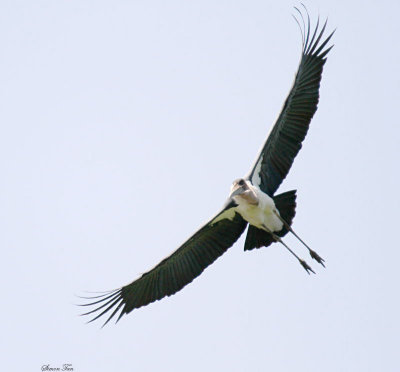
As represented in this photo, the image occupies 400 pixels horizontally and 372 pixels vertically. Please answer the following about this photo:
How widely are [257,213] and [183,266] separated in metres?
1.79

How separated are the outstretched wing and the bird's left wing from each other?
0.93m

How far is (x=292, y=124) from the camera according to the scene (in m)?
19.9

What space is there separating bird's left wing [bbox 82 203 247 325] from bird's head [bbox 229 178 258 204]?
63 cm

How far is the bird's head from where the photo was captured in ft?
64.1

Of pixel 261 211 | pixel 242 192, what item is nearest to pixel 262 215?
pixel 261 211

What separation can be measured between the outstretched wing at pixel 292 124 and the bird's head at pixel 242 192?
12.4 inches

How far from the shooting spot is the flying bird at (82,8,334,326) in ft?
64.6

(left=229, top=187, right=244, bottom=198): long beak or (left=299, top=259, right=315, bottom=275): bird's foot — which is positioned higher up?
(left=229, top=187, right=244, bottom=198): long beak

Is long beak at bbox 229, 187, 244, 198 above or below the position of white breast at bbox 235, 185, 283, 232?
above

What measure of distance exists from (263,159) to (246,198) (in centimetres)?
89

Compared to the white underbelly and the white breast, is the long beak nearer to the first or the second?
the white breast

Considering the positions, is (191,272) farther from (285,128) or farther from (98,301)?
(285,128)

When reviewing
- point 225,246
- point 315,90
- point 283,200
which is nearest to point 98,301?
point 225,246

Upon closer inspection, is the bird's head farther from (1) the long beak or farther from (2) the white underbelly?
(2) the white underbelly
